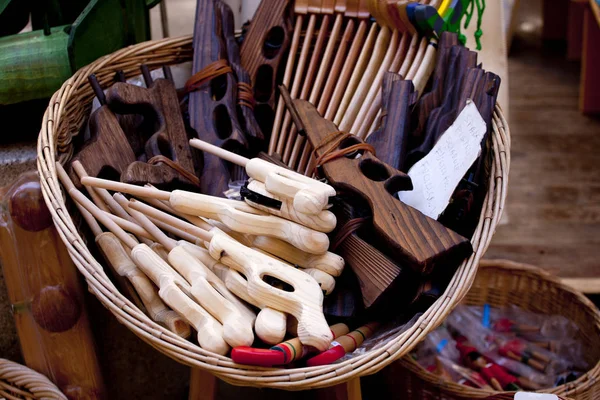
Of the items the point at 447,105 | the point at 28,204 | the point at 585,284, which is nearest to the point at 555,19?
the point at 585,284

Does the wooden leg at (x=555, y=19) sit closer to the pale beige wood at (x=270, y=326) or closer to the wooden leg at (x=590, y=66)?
the wooden leg at (x=590, y=66)

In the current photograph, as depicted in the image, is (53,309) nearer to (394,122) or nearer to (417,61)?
(394,122)

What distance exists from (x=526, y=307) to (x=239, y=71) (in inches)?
40.2

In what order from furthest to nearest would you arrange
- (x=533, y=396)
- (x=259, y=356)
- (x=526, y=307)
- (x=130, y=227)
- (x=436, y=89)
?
(x=526, y=307), (x=436, y=89), (x=130, y=227), (x=533, y=396), (x=259, y=356)

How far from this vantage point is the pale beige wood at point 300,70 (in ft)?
4.95

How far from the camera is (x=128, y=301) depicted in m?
1.12

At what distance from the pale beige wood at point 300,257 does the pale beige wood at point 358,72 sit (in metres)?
0.44

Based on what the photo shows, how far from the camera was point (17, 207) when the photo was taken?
1.32m

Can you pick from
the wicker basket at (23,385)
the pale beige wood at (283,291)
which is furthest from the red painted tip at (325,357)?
the wicker basket at (23,385)

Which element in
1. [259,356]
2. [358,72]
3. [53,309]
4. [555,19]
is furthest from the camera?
[555,19]

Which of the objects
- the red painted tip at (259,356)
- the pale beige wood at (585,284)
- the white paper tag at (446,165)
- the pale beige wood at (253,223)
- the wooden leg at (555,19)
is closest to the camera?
the red painted tip at (259,356)

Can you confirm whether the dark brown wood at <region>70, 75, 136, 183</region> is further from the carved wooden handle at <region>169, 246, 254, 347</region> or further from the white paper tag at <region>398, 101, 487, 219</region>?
the white paper tag at <region>398, 101, 487, 219</region>

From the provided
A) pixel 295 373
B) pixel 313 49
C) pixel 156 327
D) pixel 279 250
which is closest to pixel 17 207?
pixel 156 327

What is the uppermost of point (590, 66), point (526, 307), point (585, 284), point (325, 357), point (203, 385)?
point (325, 357)
